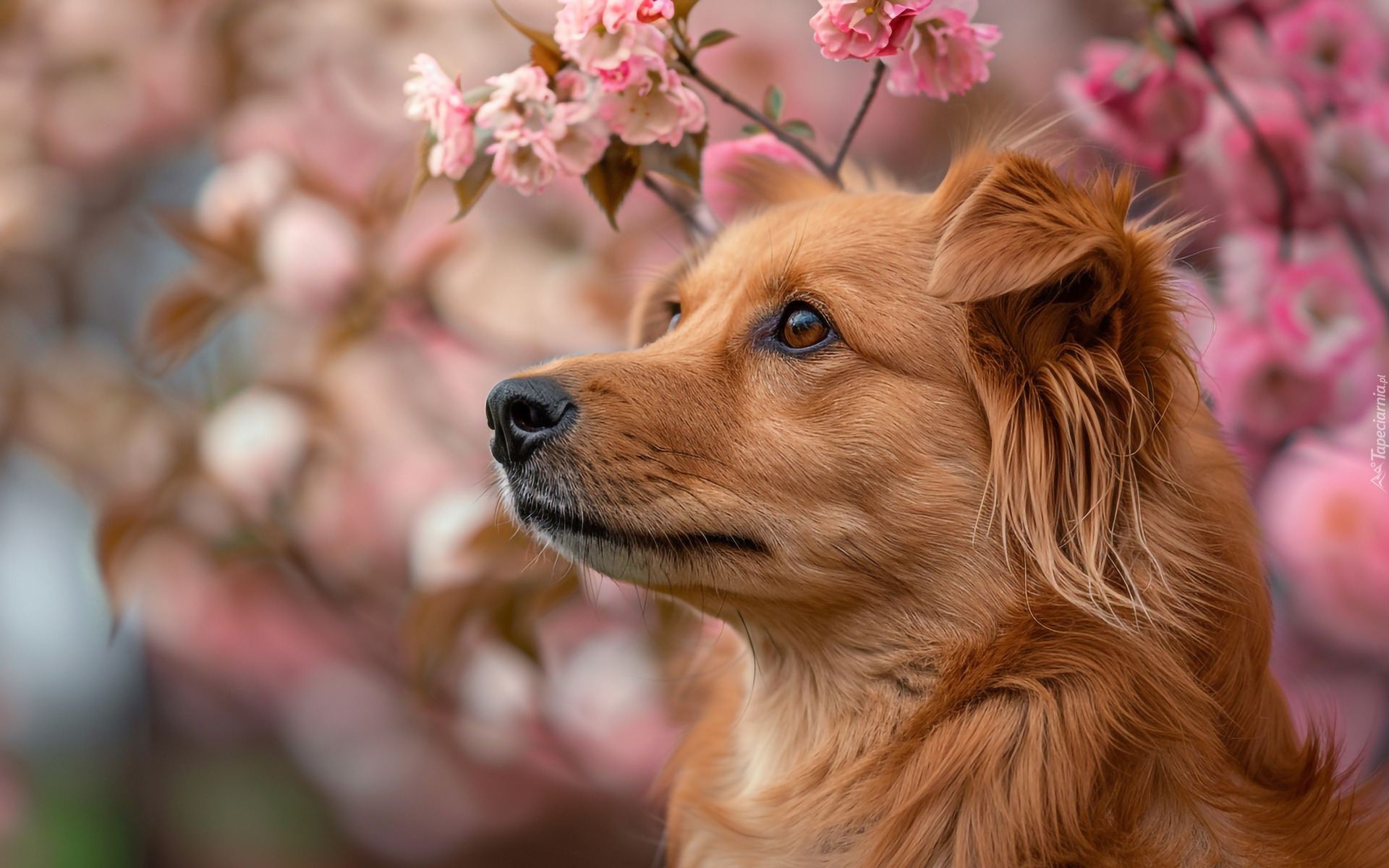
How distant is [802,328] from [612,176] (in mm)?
317

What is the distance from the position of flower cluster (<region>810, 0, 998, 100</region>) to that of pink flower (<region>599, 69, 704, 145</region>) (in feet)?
0.56

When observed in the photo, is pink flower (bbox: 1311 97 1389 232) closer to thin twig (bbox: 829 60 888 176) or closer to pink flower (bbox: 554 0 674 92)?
thin twig (bbox: 829 60 888 176)

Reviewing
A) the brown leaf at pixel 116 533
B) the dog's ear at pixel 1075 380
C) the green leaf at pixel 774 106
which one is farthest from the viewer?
the brown leaf at pixel 116 533

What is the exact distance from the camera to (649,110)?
1.14 metres

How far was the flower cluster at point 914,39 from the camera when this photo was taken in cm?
101

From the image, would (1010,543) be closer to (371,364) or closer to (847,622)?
(847,622)

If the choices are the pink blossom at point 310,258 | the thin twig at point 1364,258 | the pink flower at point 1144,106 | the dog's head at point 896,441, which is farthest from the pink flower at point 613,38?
the thin twig at point 1364,258

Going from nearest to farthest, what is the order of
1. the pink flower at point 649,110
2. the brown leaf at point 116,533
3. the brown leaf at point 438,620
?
the pink flower at point 649,110
the brown leaf at point 438,620
the brown leaf at point 116,533

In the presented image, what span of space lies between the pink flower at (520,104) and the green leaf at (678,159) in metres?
0.14

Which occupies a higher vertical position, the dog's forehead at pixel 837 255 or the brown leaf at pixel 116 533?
the dog's forehead at pixel 837 255

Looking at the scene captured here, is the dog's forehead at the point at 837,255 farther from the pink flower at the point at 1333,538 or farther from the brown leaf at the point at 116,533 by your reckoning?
the brown leaf at the point at 116,533

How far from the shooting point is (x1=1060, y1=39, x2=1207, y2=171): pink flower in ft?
5.08

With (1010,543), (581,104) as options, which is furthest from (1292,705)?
(581,104)

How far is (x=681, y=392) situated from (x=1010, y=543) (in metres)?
0.41
